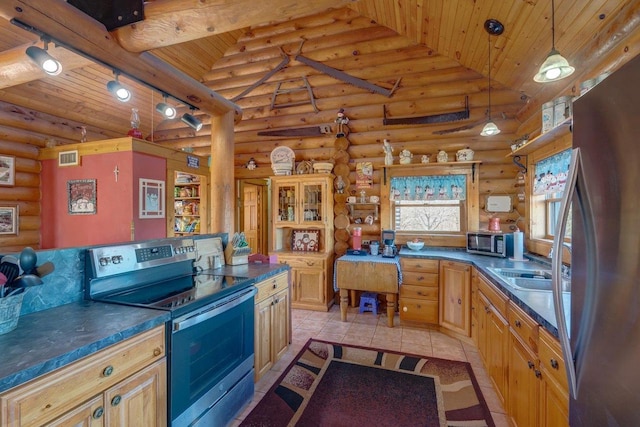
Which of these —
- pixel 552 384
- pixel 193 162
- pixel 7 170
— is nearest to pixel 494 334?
pixel 552 384

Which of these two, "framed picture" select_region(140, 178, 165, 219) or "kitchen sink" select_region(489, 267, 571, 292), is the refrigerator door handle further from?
"framed picture" select_region(140, 178, 165, 219)

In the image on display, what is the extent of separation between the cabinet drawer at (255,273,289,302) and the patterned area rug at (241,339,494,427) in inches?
28.1

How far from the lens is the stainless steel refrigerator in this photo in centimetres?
70

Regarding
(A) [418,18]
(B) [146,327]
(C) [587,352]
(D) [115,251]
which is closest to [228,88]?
(A) [418,18]

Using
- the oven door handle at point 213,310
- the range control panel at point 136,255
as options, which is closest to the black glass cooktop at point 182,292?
the oven door handle at point 213,310

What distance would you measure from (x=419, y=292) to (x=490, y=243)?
98cm

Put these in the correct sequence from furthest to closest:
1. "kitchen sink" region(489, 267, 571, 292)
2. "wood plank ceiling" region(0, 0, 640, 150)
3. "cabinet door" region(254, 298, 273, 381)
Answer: "cabinet door" region(254, 298, 273, 381) → "kitchen sink" region(489, 267, 571, 292) → "wood plank ceiling" region(0, 0, 640, 150)

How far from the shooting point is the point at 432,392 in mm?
2219

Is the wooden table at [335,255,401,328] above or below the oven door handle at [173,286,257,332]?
below

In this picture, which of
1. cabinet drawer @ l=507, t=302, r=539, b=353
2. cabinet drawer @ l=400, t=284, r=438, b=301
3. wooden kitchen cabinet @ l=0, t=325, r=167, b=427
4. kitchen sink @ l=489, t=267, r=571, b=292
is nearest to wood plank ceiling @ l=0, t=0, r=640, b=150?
kitchen sink @ l=489, t=267, r=571, b=292

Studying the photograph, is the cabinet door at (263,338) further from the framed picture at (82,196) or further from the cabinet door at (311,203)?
the framed picture at (82,196)

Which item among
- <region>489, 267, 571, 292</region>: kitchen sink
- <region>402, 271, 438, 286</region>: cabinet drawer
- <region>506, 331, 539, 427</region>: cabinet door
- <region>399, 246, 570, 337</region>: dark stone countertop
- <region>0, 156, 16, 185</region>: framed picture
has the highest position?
<region>0, 156, 16, 185</region>: framed picture

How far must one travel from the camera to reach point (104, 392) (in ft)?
3.66

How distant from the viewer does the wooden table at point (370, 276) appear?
339 centimetres
